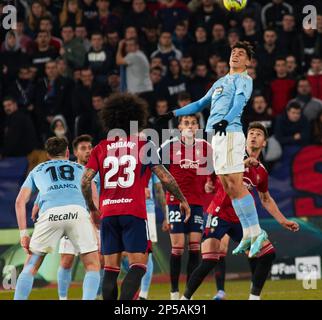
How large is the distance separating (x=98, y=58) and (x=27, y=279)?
9683mm

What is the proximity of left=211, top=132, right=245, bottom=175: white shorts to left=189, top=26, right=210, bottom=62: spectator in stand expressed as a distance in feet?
28.4

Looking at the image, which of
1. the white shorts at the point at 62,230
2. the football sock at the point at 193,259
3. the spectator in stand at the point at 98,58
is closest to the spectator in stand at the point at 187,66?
the spectator in stand at the point at 98,58

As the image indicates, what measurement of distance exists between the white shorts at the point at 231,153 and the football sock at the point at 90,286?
6.45 ft

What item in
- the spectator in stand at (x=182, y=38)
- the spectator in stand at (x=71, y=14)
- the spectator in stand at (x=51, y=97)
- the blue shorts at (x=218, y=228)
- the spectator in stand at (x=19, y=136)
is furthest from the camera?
the spectator in stand at (x=71, y=14)

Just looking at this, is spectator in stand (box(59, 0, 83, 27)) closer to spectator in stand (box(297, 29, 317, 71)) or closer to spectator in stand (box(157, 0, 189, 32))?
spectator in stand (box(157, 0, 189, 32))

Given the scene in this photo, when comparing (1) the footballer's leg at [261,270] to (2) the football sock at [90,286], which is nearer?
(2) the football sock at [90,286]

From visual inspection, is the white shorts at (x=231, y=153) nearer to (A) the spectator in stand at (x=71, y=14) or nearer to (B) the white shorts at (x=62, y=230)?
(B) the white shorts at (x=62, y=230)

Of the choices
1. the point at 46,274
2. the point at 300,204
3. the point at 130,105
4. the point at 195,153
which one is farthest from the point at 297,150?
the point at 130,105

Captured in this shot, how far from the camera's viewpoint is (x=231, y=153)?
12398mm

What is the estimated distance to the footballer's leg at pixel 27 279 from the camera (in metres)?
12.2

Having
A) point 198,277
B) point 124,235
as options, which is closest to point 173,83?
point 198,277

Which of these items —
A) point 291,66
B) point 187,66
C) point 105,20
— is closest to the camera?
point 291,66

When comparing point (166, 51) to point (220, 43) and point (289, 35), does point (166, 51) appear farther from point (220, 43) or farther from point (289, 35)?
point (289, 35)

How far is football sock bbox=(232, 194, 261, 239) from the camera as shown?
1244cm
